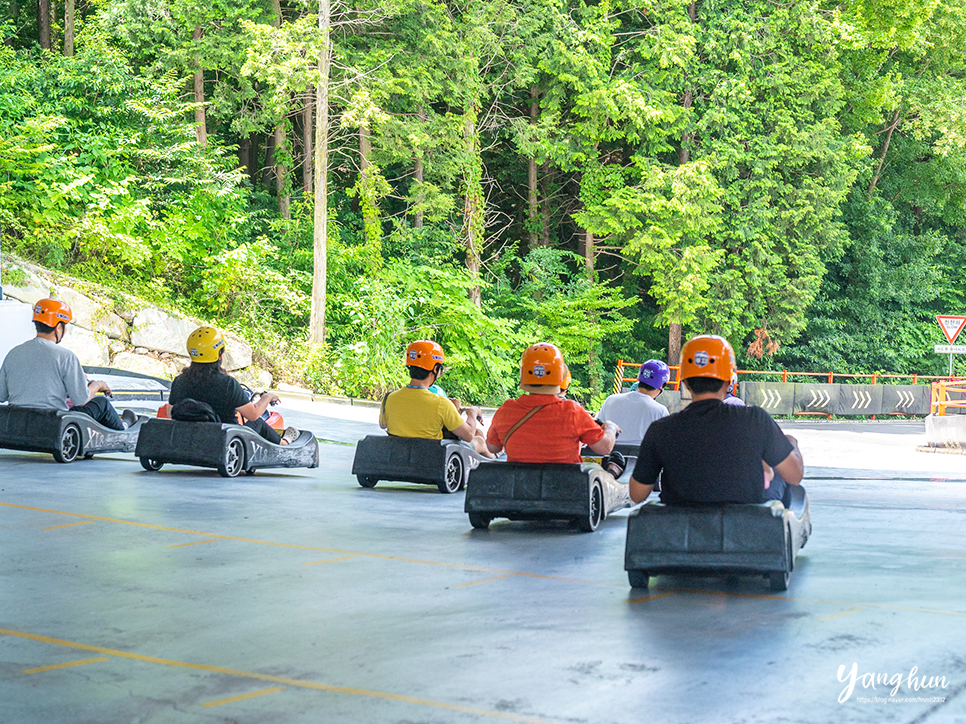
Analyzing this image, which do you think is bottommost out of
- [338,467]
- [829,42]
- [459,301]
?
[338,467]

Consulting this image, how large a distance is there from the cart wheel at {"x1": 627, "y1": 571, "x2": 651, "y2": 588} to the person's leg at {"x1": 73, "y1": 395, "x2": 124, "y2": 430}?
846 cm

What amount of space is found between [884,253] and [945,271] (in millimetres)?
3943

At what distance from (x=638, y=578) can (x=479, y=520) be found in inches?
104

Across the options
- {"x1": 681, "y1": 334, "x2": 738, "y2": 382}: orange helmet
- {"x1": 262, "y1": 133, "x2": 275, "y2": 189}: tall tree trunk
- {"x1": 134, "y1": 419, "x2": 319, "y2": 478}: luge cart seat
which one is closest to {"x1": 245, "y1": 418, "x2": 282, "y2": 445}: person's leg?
{"x1": 134, "y1": 419, "x2": 319, "y2": 478}: luge cart seat

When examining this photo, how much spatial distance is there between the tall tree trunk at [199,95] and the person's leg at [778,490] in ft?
90.2

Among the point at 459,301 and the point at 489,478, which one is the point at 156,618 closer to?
the point at 489,478

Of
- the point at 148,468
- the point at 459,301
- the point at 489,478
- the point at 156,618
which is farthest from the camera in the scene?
the point at 459,301

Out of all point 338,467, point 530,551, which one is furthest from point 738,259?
point 530,551

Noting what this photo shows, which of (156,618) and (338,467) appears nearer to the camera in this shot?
(156,618)

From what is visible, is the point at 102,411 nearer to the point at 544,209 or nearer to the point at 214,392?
the point at 214,392

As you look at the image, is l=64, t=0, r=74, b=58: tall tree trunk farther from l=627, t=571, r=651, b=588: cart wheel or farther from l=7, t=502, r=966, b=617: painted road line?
l=627, t=571, r=651, b=588: cart wheel

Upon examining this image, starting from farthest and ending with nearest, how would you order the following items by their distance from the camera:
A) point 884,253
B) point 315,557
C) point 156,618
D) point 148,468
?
point 884,253 → point 148,468 → point 315,557 → point 156,618

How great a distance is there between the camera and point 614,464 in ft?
31.4

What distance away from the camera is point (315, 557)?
24.6ft
